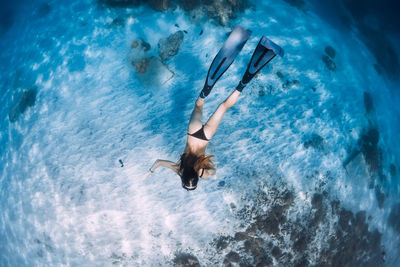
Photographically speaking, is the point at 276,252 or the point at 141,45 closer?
the point at 276,252

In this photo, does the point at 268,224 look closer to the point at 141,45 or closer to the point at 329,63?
the point at 141,45

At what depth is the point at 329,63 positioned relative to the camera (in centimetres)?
924

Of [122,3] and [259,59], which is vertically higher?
[259,59]

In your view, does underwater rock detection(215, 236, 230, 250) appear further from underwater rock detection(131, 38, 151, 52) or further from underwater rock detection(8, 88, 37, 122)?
underwater rock detection(8, 88, 37, 122)

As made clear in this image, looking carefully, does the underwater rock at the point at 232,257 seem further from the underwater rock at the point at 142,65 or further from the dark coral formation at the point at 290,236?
the underwater rock at the point at 142,65

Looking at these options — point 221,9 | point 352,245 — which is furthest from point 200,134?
point 221,9

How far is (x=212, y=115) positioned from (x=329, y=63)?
863 centimetres

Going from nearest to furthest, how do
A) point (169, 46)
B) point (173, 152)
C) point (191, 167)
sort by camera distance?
1. point (191, 167)
2. point (173, 152)
3. point (169, 46)

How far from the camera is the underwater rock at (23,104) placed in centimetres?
760

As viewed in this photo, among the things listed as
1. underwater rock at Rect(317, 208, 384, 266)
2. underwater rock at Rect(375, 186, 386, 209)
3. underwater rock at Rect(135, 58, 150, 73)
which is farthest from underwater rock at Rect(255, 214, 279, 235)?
underwater rock at Rect(135, 58, 150, 73)

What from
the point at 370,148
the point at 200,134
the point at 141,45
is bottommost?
the point at 370,148

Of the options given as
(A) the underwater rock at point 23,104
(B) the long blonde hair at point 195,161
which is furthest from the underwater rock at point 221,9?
(A) the underwater rock at point 23,104

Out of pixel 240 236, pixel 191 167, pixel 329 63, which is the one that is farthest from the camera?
pixel 329 63

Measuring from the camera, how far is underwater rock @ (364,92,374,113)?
30.2 ft
